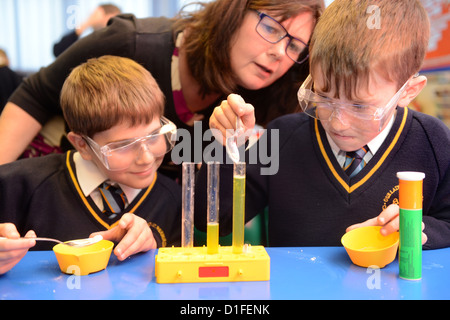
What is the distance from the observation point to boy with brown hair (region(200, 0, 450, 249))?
3.28 ft

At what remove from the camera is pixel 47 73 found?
1.58 metres

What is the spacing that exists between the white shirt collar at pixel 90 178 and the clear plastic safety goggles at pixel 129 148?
3.2 inches

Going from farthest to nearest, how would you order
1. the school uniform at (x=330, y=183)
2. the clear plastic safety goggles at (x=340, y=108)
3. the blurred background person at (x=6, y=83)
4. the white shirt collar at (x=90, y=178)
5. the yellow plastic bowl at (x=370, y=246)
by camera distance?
1. the blurred background person at (x=6, y=83)
2. the white shirt collar at (x=90, y=178)
3. the school uniform at (x=330, y=183)
4. the clear plastic safety goggles at (x=340, y=108)
5. the yellow plastic bowl at (x=370, y=246)

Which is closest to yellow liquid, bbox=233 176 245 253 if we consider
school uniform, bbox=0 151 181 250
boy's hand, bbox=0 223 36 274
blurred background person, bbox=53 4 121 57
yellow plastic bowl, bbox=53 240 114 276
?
yellow plastic bowl, bbox=53 240 114 276

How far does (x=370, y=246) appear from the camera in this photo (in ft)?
3.07

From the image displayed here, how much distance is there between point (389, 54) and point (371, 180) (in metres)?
0.32

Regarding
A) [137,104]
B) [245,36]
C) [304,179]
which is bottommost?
[304,179]

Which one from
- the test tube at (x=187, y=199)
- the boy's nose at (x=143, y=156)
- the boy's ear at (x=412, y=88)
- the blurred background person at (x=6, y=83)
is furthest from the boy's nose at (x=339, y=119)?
the blurred background person at (x=6, y=83)

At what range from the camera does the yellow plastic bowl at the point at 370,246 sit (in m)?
0.85

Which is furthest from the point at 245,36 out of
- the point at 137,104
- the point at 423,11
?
the point at 423,11

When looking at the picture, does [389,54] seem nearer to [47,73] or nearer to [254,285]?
[254,285]

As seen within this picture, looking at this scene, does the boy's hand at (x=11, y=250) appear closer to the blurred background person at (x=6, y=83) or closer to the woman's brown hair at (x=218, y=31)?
the woman's brown hair at (x=218, y=31)

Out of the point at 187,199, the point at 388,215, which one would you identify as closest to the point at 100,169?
the point at 187,199

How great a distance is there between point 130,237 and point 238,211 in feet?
0.77
